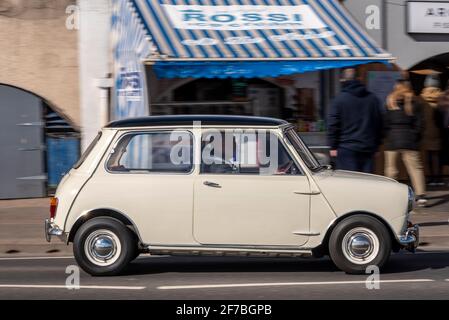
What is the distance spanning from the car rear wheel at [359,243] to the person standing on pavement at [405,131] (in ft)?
14.9

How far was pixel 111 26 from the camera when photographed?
14156mm

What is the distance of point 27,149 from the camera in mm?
13961

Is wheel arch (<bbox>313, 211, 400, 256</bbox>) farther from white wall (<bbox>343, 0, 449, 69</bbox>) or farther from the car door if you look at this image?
white wall (<bbox>343, 0, 449, 69</bbox>)

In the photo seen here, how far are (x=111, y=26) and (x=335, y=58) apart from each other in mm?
4092

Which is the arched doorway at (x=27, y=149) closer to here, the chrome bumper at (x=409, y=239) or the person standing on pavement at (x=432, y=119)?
the person standing on pavement at (x=432, y=119)

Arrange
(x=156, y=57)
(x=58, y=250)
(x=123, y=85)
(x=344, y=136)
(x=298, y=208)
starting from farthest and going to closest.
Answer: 1. (x=123, y=85)
2. (x=156, y=57)
3. (x=344, y=136)
4. (x=58, y=250)
5. (x=298, y=208)

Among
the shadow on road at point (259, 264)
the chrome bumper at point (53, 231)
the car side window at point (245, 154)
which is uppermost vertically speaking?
the car side window at point (245, 154)

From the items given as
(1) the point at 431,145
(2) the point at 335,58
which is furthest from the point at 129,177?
(1) the point at 431,145

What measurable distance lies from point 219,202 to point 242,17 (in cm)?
606

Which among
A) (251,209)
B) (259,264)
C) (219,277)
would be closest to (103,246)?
(219,277)

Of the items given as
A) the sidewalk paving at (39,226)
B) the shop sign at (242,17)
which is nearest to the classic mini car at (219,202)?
the sidewalk paving at (39,226)

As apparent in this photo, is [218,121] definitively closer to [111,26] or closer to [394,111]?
[394,111]

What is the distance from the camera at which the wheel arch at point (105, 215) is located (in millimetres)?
7926

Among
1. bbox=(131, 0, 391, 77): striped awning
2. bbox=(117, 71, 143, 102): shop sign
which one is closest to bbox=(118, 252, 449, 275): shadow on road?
bbox=(131, 0, 391, 77): striped awning
